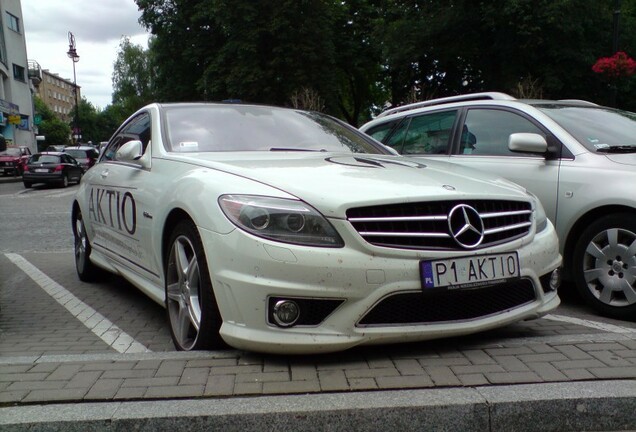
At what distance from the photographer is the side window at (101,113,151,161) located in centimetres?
444

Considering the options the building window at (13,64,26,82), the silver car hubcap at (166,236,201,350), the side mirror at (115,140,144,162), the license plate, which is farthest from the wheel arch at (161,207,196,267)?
the building window at (13,64,26,82)

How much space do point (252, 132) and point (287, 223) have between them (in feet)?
5.33

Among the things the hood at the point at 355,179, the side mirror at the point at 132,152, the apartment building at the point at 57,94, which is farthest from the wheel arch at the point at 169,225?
the apartment building at the point at 57,94

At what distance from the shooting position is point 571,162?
4414 millimetres

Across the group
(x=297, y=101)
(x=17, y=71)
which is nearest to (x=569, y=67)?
(x=297, y=101)

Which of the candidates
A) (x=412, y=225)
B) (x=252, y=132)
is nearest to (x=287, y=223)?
(x=412, y=225)

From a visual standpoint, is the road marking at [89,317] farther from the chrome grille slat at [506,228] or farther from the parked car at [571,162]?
the parked car at [571,162]

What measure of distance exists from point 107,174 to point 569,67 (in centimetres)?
2065

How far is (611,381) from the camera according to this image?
8.59 feet

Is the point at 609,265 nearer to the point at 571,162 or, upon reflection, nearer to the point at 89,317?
the point at 571,162

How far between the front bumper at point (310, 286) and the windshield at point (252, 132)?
134 centimetres

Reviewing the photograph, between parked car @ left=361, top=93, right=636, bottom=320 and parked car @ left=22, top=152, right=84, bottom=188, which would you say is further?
parked car @ left=22, top=152, right=84, bottom=188

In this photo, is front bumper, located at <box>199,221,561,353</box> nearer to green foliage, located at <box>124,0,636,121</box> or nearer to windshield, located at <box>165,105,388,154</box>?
windshield, located at <box>165,105,388,154</box>

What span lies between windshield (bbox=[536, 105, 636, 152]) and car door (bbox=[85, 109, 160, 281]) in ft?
10.7
